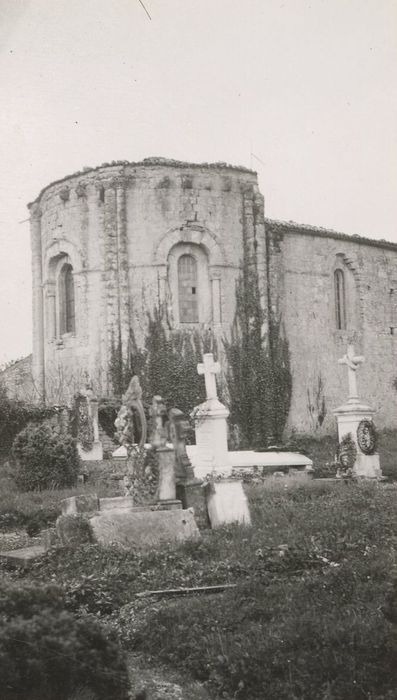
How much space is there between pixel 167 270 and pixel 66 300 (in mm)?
3835

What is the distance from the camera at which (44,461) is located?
16.4 meters

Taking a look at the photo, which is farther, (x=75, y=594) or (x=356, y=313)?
(x=356, y=313)

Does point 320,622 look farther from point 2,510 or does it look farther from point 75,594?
point 2,510

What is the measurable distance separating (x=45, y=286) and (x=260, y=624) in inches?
810

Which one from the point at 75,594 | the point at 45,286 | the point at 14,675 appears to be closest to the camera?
the point at 14,675

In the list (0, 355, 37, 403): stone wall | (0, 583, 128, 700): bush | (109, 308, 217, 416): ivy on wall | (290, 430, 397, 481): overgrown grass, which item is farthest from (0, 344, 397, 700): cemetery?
(0, 355, 37, 403): stone wall

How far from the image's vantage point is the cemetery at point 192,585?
13.8ft

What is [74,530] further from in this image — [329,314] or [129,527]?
[329,314]

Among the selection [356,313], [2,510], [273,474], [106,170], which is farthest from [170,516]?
[356,313]

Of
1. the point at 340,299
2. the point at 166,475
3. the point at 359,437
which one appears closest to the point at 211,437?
the point at 359,437

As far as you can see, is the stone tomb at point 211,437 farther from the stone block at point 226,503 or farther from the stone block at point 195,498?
the stone block at point 226,503

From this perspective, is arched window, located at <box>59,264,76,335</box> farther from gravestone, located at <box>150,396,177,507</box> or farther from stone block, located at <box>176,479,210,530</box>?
stone block, located at <box>176,479,210,530</box>

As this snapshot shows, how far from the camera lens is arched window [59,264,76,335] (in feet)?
80.9

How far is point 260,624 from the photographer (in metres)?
5.72
